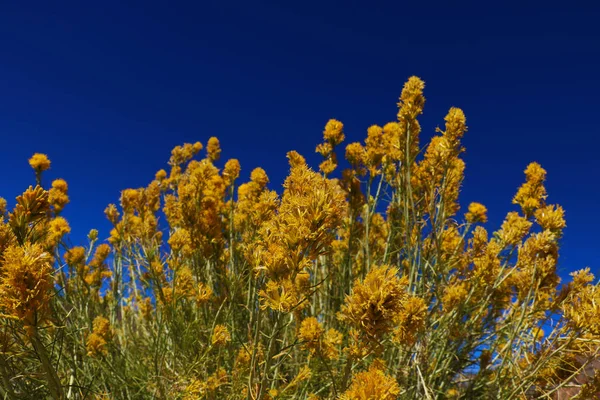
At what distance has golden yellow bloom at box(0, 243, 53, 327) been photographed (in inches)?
46.1

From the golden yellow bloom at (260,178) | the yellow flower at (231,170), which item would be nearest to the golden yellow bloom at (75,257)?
the yellow flower at (231,170)

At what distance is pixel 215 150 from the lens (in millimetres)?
4969

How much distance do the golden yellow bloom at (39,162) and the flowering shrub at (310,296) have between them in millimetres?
16

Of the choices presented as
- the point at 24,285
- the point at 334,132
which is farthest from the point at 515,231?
the point at 24,285

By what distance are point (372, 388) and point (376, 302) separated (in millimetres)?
253

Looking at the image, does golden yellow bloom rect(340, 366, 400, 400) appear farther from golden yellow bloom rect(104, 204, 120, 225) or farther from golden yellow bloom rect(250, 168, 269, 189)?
golden yellow bloom rect(104, 204, 120, 225)

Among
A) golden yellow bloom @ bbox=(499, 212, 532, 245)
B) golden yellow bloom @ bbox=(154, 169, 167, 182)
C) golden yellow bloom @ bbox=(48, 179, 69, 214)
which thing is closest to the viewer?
golden yellow bloom @ bbox=(499, 212, 532, 245)

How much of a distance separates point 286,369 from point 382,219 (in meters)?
2.31

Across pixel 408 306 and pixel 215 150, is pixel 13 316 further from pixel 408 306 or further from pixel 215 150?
pixel 215 150

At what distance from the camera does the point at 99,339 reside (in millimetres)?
2637

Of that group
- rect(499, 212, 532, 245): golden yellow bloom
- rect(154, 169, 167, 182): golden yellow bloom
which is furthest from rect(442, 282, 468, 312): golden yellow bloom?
rect(154, 169, 167, 182): golden yellow bloom

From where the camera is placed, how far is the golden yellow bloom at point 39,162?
3.22 metres

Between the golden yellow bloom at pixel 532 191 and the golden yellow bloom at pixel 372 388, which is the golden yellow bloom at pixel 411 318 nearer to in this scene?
the golden yellow bloom at pixel 372 388

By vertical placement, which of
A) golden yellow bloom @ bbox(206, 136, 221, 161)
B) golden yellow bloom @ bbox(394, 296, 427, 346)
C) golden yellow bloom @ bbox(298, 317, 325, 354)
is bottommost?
golden yellow bloom @ bbox(298, 317, 325, 354)
